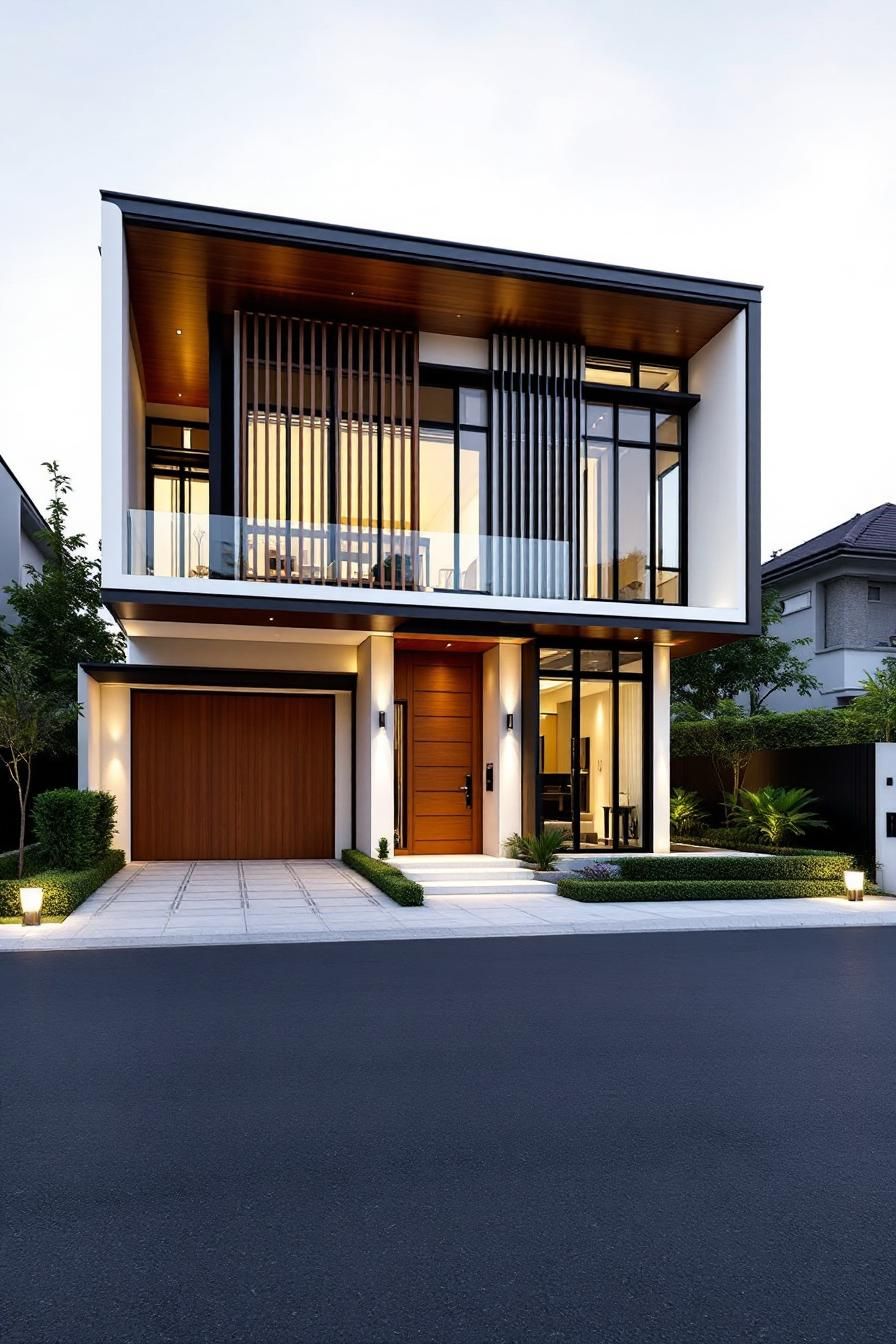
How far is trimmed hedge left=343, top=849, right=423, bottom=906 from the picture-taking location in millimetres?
11555

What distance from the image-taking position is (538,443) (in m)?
15.2

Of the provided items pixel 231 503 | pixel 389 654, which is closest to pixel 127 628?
pixel 231 503

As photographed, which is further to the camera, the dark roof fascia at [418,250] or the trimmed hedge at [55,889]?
the dark roof fascia at [418,250]

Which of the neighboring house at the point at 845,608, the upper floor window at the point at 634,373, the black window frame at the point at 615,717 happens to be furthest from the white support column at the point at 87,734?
the neighboring house at the point at 845,608

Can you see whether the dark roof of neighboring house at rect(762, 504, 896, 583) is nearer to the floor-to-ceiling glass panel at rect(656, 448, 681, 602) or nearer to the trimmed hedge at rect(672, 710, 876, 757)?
the trimmed hedge at rect(672, 710, 876, 757)

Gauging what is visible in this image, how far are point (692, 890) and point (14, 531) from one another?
17391 mm

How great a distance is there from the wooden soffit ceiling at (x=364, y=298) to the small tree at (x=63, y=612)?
5.03 metres

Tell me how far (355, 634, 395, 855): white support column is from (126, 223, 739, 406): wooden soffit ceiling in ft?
16.6

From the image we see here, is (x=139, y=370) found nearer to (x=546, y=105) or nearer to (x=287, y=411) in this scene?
(x=287, y=411)

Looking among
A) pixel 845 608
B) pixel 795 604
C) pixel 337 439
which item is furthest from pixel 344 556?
pixel 795 604

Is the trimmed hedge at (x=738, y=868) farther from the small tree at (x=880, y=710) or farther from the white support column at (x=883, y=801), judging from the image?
the small tree at (x=880, y=710)

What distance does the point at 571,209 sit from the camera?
26.5 meters

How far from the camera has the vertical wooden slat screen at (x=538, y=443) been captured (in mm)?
15031

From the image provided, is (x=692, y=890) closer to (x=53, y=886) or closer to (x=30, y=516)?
(x=53, y=886)
